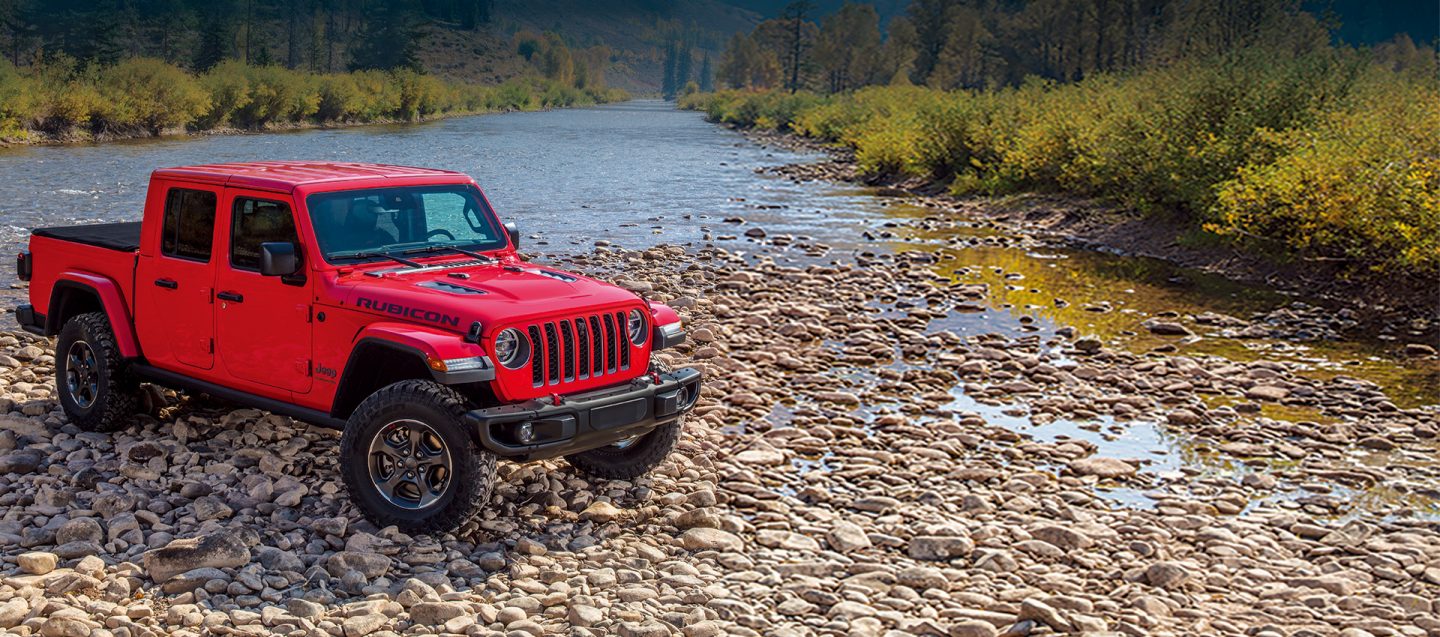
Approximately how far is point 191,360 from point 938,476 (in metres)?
5.38

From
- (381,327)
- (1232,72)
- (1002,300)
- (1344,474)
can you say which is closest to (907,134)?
(1232,72)

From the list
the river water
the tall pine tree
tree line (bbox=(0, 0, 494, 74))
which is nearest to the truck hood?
the river water

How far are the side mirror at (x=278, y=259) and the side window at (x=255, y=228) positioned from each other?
0.30 meters

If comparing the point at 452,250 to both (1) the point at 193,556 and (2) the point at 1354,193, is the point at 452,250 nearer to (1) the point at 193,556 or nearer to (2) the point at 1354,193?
(1) the point at 193,556

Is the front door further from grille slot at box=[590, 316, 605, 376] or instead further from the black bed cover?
grille slot at box=[590, 316, 605, 376]

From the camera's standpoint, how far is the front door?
8070 millimetres

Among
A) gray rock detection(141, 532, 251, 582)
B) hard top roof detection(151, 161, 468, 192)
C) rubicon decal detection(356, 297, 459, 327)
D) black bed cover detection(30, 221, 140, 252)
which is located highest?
hard top roof detection(151, 161, 468, 192)

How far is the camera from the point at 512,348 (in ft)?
24.4

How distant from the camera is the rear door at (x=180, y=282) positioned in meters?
8.63

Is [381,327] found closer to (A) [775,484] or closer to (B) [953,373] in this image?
(A) [775,484]

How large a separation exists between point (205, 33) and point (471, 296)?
9142 cm

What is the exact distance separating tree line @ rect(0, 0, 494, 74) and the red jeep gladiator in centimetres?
7273

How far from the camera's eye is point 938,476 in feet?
31.3

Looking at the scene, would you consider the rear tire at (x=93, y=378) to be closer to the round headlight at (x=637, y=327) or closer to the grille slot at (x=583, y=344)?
the grille slot at (x=583, y=344)
